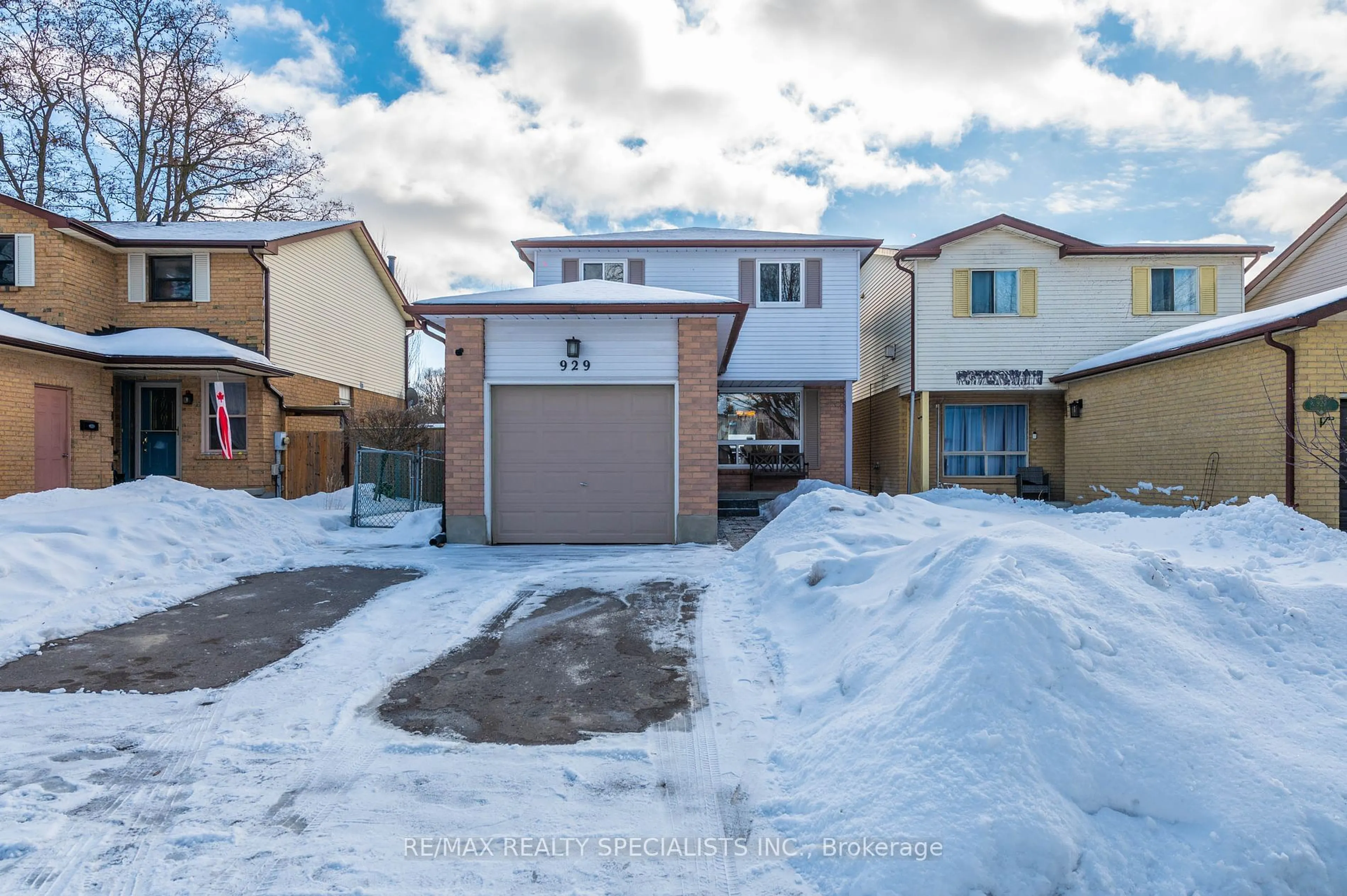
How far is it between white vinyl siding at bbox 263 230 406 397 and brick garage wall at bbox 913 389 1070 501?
50.0 feet

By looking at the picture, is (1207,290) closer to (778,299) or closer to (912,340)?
(912,340)

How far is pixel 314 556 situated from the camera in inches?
364

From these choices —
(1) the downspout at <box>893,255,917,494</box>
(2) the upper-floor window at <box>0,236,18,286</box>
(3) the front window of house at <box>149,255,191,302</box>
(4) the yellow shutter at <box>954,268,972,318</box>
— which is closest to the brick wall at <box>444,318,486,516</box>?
(3) the front window of house at <box>149,255,191,302</box>

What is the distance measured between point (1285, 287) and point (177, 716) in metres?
25.4

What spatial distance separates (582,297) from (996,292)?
1098 centimetres

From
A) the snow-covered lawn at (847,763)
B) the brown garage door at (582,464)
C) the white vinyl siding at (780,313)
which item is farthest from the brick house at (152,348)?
the snow-covered lawn at (847,763)

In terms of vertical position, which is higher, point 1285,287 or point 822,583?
point 1285,287

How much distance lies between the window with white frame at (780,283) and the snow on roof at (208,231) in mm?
10690

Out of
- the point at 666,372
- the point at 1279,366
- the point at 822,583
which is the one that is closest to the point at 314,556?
the point at 666,372

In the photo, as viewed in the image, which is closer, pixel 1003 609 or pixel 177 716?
pixel 1003 609

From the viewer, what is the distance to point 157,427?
15203 mm

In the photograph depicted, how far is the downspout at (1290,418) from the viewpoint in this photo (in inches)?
400

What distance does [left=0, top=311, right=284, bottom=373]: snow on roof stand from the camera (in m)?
12.8

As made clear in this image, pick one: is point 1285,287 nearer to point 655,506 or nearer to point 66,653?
point 655,506
